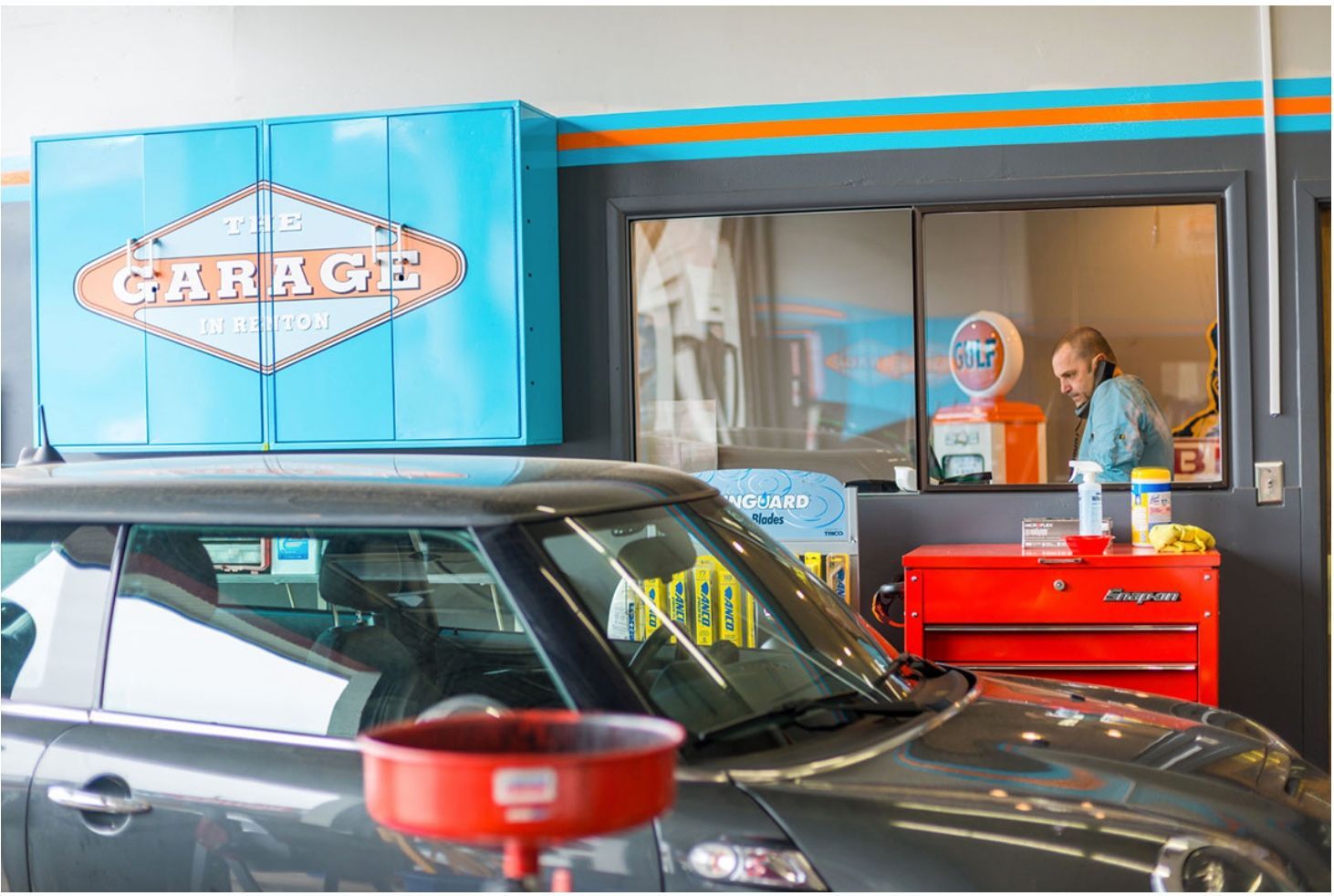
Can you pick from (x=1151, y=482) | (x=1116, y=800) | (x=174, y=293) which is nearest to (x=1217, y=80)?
(x=1151, y=482)

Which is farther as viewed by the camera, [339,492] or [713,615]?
[713,615]

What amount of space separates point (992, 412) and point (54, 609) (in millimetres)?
4804

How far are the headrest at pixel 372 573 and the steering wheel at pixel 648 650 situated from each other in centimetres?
45

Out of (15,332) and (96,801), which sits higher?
(15,332)

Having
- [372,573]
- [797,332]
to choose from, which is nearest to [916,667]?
[372,573]

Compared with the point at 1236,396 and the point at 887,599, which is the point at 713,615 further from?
the point at 1236,396

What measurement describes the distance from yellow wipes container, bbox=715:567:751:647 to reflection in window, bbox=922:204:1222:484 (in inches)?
157

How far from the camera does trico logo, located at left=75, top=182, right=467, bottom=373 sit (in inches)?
214

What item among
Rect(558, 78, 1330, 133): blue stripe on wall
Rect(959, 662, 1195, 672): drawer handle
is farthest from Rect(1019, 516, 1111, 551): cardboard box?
Rect(558, 78, 1330, 133): blue stripe on wall

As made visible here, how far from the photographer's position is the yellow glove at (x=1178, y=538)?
4.75 m

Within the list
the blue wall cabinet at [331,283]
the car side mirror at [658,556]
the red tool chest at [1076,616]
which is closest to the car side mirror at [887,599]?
the red tool chest at [1076,616]

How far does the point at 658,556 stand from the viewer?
2.59m

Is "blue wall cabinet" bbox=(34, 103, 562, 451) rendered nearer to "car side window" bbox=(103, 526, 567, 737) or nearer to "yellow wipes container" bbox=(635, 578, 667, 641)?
"car side window" bbox=(103, 526, 567, 737)

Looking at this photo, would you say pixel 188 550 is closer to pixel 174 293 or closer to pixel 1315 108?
pixel 174 293
